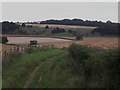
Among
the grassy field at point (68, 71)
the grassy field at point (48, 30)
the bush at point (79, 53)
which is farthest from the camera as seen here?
the grassy field at point (48, 30)

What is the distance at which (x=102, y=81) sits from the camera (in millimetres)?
19016

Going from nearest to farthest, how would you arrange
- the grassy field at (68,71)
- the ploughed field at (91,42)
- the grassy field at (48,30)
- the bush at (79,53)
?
the grassy field at (68,71) < the bush at (79,53) < the ploughed field at (91,42) < the grassy field at (48,30)

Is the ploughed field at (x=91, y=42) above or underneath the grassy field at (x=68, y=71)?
above

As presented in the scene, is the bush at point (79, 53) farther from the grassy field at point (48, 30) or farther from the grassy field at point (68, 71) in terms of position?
the grassy field at point (48, 30)

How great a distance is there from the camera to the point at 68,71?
23641 mm

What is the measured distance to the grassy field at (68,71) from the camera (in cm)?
1942

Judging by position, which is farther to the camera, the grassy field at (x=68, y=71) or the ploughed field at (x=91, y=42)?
the ploughed field at (x=91, y=42)

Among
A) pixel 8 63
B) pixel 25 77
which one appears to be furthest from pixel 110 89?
pixel 8 63

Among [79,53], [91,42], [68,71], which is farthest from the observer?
[91,42]

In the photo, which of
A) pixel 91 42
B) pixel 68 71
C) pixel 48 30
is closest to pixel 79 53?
pixel 68 71

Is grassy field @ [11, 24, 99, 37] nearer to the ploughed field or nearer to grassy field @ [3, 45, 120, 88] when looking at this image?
the ploughed field

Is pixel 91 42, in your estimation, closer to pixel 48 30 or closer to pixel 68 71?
pixel 68 71

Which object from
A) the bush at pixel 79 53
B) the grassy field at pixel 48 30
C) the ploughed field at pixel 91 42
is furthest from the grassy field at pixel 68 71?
the grassy field at pixel 48 30

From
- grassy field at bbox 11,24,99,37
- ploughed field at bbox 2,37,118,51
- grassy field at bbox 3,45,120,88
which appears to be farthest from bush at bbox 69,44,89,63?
grassy field at bbox 11,24,99,37
